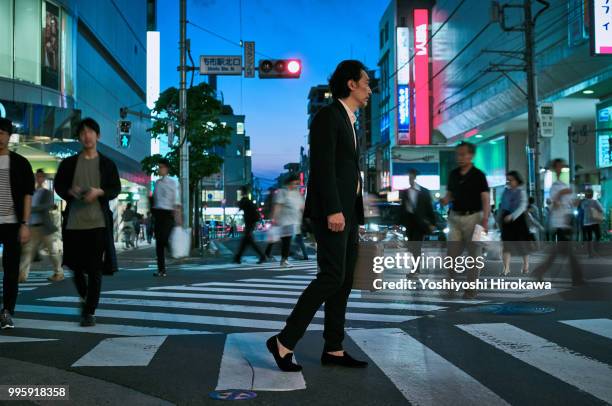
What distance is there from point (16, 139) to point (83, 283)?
18.7 m

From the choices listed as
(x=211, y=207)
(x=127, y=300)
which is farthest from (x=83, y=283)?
(x=211, y=207)

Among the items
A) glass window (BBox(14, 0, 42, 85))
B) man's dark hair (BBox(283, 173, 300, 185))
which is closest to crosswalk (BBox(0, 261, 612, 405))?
man's dark hair (BBox(283, 173, 300, 185))

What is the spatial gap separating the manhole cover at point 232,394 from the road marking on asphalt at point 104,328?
2078 millimetres

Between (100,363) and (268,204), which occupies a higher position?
(268,204)

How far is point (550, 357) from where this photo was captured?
15.6 feet

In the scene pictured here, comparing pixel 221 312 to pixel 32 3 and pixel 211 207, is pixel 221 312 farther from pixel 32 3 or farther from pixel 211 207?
pixel 211 207

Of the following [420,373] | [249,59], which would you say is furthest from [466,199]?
[249,59]

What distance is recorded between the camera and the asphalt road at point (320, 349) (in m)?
3.78

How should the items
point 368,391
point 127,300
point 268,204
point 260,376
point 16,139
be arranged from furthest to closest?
point 16,139
point 268,204
point 127,300
point 260,376
point 368,391

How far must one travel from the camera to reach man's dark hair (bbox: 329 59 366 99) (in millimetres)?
4527

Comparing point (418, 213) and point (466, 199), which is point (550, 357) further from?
point (418, 213)

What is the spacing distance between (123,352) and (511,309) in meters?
4.13

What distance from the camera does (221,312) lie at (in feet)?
23.6

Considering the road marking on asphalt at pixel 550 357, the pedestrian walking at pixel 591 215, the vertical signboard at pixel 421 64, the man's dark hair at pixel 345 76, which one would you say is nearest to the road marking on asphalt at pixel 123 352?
the man's dark hair at pixel 345 76
